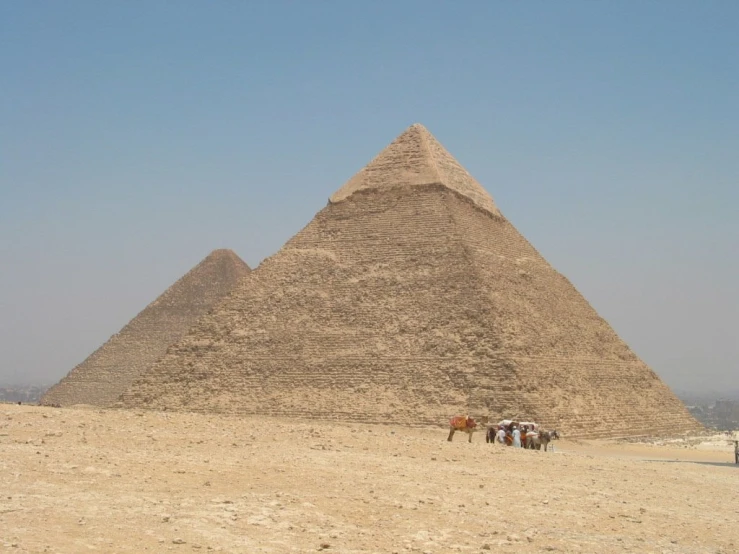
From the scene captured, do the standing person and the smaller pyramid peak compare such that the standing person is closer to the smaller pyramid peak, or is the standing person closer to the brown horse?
the brown horse

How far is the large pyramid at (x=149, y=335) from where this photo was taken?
48.3 meters

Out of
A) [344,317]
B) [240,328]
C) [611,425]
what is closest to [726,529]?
[611,425]

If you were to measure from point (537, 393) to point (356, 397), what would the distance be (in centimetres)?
498

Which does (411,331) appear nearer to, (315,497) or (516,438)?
(516,438)

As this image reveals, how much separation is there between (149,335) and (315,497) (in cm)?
4214

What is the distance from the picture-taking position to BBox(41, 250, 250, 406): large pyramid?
4828cm

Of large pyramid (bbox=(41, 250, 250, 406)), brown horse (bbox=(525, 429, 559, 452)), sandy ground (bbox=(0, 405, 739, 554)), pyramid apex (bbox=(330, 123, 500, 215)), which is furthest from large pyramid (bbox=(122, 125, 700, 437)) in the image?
large pyramid (bbox=(41, 250, 250, 406))

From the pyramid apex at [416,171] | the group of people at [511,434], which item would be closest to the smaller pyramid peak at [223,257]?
the pyramid apex at [416,171]

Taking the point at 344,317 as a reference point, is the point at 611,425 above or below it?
below

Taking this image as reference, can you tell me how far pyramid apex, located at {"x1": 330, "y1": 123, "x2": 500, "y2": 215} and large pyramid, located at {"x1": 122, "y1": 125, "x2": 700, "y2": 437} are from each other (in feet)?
0.25

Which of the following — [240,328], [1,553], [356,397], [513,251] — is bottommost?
[1,553]

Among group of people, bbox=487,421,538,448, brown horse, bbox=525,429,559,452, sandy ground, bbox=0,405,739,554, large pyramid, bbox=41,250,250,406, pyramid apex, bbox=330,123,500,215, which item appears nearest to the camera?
sandy ground, bbox=0,405,739,554

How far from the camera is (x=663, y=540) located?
8.62 metres

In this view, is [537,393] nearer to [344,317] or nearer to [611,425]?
[611,425]
